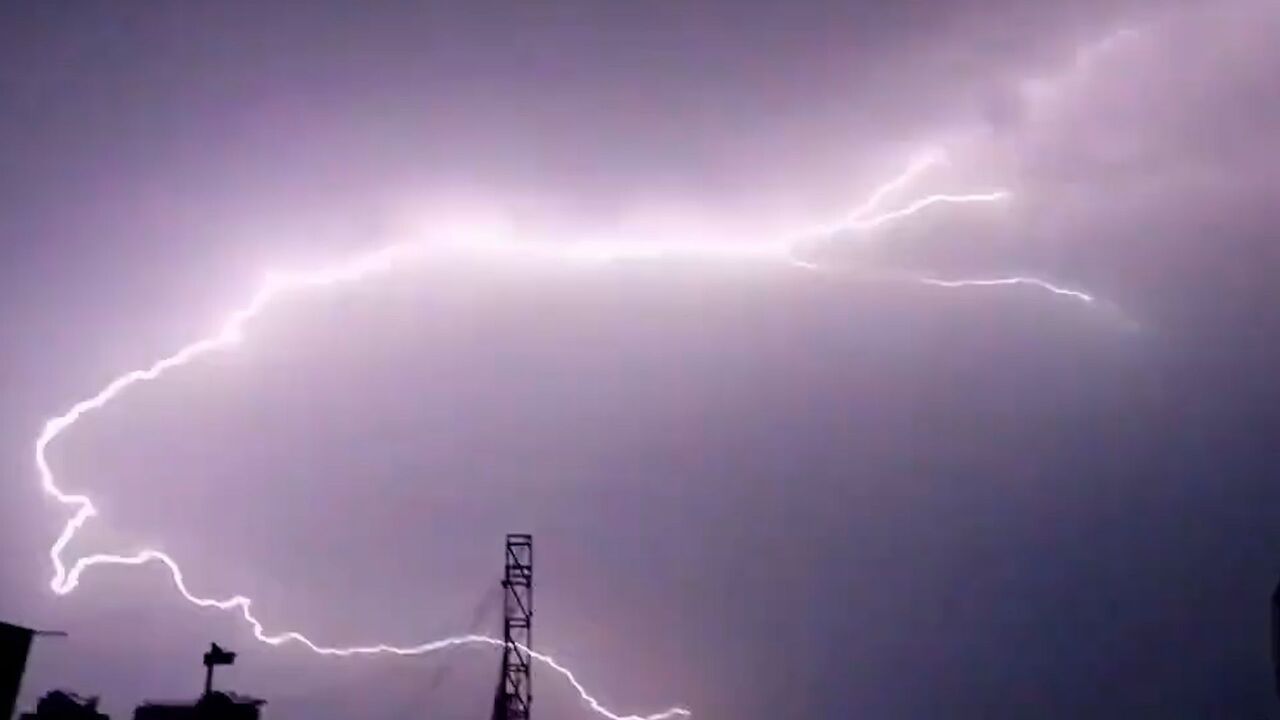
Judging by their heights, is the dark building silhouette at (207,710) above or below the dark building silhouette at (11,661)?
below

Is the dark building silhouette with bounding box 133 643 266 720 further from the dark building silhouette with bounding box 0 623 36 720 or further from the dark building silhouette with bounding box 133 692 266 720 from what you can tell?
the dark building silhouette with bounding box 0 623 36 720

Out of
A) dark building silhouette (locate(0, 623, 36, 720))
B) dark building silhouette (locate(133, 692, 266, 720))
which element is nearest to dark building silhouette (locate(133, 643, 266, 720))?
dark building silhouette (locate(133, 692, 266, 720))

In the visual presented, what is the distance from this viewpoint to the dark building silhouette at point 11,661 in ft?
61.7

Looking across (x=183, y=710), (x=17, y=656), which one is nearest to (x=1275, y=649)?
(x=17, y=656)

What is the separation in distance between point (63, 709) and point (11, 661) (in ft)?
30.0

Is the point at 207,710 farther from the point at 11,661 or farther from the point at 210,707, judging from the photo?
the point at 11,661

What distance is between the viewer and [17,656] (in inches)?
757

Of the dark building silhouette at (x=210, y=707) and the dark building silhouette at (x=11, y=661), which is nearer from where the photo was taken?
the dark building silhouette at (x=11, y=661)

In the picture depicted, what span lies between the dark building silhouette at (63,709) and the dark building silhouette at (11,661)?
8.43 meters

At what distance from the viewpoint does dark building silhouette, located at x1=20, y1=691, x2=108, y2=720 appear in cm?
2653

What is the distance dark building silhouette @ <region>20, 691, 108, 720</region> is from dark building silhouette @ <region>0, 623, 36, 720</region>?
332 inches

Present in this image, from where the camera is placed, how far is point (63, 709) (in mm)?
26984

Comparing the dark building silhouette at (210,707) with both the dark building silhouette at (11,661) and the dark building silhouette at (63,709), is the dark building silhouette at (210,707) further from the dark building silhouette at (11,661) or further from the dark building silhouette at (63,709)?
the dark building silhouette at (11,661)

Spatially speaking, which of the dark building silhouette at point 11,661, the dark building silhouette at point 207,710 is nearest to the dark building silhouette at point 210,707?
the dark building silhouette at point 207,710
